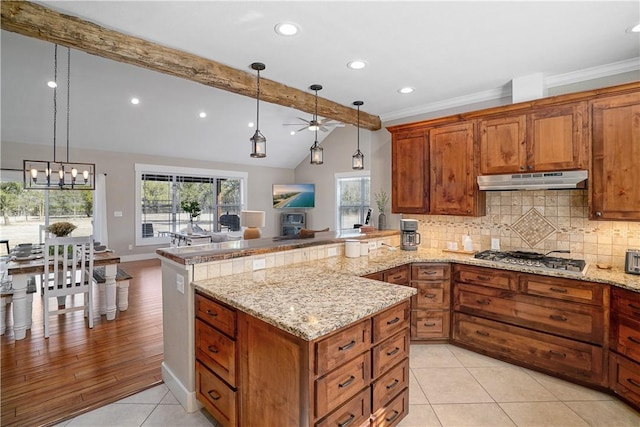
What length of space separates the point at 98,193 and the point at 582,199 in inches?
336

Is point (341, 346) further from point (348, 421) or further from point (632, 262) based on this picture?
point (632, 262)

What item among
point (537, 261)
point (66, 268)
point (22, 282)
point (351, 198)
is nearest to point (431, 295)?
point (537, 261)

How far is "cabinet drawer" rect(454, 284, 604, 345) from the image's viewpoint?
8.06 ft

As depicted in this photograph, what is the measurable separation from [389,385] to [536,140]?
8.56 feet

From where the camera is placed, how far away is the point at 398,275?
3059 millimetres

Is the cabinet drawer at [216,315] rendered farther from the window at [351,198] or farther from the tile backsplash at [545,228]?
the window at [351,198]

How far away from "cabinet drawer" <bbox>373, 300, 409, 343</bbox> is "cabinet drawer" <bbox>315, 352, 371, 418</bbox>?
0.14 m

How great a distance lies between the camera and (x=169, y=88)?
602 cm

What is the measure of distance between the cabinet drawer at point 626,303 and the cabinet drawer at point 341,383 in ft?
6.57

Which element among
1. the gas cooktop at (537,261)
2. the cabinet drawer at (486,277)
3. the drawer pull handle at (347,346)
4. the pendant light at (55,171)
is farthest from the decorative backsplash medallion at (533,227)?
the pendant light at (55,171)

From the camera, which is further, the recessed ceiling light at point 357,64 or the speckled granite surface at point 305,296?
the recessed ceiling light at point 357,64

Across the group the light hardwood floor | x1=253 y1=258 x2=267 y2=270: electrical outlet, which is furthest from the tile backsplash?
the light hardwood floor

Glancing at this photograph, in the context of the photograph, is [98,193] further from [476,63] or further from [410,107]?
[476,63]

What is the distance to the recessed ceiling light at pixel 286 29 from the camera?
226 centimetres
